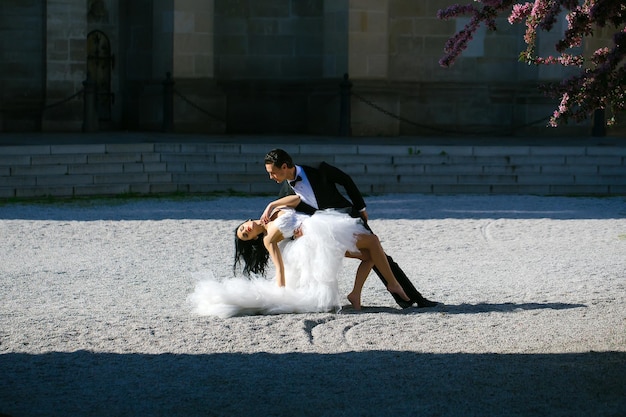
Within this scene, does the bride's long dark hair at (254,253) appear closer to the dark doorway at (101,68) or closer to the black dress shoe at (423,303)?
the black dress shoe at (423,303)

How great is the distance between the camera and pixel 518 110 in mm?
24172

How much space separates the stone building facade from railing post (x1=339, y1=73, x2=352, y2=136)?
0.10m

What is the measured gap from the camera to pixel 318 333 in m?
8.27

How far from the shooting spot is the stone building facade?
23359 millimetres

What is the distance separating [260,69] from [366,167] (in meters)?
6.75

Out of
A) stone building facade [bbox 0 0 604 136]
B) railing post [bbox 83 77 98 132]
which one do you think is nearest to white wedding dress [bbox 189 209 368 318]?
stone building facade [bbox 0 0 604 136]

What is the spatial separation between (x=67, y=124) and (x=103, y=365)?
1683 cm

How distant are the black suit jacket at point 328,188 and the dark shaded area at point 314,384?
6.16 ft

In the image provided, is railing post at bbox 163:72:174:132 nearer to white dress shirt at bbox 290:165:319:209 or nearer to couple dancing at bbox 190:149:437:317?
couple dancing at bbox 190:149:437:317

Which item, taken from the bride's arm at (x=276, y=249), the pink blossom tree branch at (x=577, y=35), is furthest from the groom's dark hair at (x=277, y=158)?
the pink blossom tree branch at (x=577, y=35)

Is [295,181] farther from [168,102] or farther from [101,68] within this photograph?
[101,68]

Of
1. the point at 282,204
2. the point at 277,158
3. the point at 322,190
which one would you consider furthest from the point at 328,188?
the point at 277,158

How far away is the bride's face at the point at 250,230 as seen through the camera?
9.23m

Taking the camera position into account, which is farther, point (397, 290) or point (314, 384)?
point (397, 290)
